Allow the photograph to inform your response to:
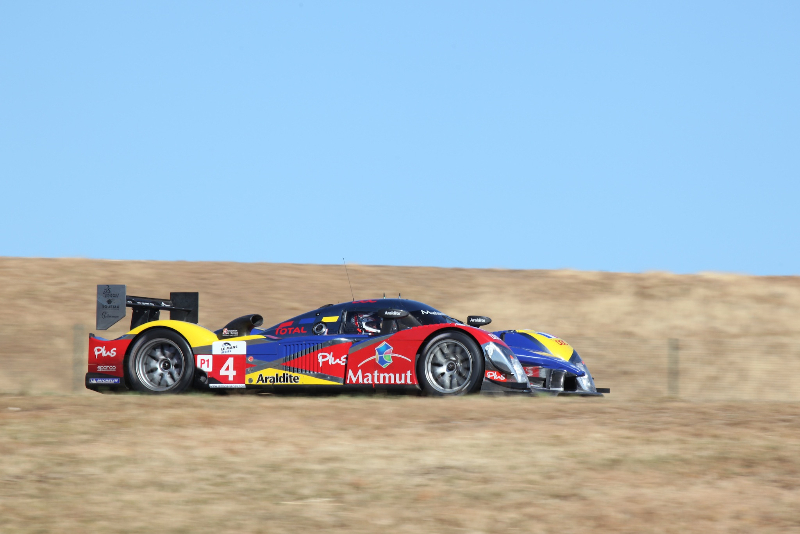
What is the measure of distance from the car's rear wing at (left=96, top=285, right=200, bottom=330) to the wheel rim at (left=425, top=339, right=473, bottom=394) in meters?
3.42

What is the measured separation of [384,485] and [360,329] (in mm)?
4495

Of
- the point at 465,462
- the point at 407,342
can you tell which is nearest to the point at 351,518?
the point at 465,462

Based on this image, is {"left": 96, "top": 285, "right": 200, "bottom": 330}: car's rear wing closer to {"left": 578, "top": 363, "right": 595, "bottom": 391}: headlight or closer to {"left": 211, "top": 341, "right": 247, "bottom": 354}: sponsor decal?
{"left": 211, "top": 341, "right": 247, "bottom": 354}: sponsor decal

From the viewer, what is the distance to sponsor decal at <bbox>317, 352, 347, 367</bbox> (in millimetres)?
10586

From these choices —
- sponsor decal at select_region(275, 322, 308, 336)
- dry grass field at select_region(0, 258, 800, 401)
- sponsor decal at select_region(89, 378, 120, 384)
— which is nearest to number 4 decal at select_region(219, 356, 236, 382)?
sponsor decal at select_region(275, 322, 308, 336)

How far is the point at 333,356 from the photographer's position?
10617mm

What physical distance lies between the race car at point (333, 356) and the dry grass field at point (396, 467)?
867 millimetres

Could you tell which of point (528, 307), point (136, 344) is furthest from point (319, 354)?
point (528, 307)

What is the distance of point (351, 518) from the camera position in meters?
5.82

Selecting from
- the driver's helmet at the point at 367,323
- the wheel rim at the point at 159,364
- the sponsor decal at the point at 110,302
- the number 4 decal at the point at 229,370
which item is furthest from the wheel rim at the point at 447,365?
the sponsor decal at the point at 110,302

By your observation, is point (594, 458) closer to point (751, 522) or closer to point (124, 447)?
point (751, 522)

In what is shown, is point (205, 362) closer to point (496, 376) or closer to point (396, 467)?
point (496, 376)

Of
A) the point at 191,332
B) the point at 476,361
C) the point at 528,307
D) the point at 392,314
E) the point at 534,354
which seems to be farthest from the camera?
the point at 528,307

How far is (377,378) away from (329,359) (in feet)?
1.82
